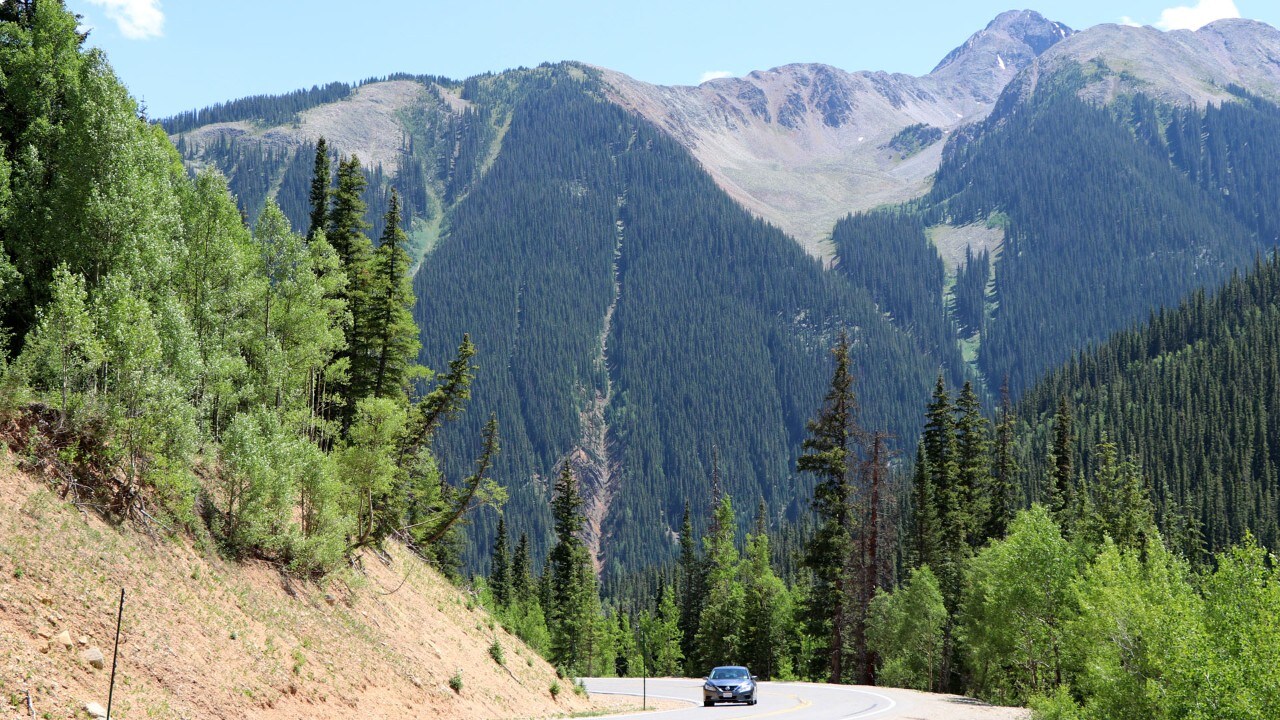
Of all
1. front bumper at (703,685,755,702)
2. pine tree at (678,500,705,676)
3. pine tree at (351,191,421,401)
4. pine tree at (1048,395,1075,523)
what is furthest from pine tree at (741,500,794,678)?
pine tree at (351,191,421,401)

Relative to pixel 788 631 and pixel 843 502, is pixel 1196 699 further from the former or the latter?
pixel 788 631

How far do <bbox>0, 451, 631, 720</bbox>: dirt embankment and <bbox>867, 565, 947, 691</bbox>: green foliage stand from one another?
32566 millimetres

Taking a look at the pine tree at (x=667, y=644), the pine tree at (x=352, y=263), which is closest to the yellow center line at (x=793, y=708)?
the pine tree at (x=352, y=263)

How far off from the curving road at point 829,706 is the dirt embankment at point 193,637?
7.00 meters

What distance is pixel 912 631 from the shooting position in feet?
208

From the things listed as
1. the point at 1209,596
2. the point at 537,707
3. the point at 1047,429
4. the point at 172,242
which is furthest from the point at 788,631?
the point at 1047,429

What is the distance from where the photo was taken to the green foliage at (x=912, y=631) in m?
60.8

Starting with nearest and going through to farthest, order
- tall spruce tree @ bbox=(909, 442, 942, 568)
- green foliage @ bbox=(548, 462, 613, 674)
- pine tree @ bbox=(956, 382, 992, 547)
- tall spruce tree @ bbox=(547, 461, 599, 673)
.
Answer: tall spruce tree @ bbox=(909, 442, 942, 568), pine tree @ bbox=(956, 382, 992, 547), tall spruce tree @ bbox=(547, 461, 599, 673), green foliage @ bbox=(548, 462, 613, 674)

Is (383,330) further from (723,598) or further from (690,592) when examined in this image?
(690,592)

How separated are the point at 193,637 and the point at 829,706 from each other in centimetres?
2026

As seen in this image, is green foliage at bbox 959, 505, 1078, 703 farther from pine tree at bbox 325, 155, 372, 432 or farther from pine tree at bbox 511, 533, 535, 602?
pine tree at bbox 511, 533, 535, 602

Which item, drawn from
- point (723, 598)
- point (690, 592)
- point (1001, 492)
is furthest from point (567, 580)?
point (1001, 492)

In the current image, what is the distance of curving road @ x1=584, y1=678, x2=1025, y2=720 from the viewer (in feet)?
94.8

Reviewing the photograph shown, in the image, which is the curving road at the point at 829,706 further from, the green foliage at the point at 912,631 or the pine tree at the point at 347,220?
the pine tree at the point at 347,220
